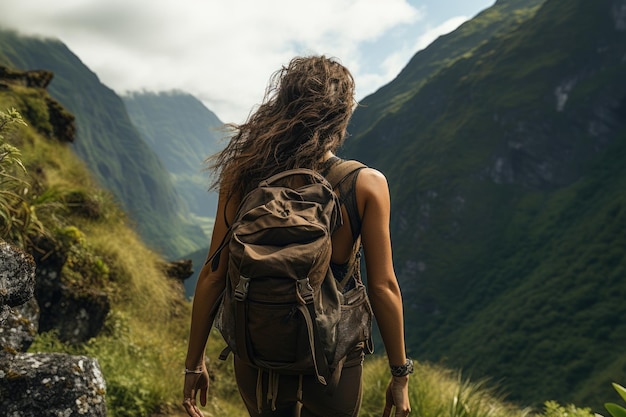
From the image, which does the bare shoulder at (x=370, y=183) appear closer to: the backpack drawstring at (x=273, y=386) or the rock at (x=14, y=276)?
the backpack drawstring at (x=273, y=386)

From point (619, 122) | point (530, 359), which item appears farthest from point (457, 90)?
point (530, 359)

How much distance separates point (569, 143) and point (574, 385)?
253 feet

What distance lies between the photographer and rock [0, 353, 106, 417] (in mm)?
2500

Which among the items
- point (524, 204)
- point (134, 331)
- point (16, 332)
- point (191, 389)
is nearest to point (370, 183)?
point (191, 389)

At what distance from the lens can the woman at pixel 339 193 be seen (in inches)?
83.6

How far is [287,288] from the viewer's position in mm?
1822

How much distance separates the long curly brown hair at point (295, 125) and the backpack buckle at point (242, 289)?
23.5 inches

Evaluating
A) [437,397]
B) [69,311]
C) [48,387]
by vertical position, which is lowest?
[437,397]

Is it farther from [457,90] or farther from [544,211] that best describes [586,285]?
[457,90]

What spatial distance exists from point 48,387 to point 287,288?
1566 mm

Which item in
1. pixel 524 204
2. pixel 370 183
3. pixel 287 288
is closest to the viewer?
pixel 287 288

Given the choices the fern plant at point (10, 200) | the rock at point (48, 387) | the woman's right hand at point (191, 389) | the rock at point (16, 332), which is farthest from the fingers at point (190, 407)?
the fern plant at point (10, 200)

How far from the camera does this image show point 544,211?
13250 cm

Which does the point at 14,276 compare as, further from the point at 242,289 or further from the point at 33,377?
the point at 242,289
